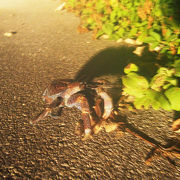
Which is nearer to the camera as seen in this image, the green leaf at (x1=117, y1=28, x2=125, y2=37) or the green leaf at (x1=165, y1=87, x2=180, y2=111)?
the green leaf at (x1=165, y1=87, x2=180, y2=111)

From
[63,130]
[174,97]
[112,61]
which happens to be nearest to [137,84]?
[174,97]

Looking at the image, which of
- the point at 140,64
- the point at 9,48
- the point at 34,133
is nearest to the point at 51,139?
the point at 34,133

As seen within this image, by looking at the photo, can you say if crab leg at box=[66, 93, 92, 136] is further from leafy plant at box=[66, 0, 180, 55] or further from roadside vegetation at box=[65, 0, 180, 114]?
leafy plant at box=[66, 0, 180, 55]

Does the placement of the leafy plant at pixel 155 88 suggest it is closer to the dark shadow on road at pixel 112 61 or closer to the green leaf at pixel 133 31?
the dark shadow on road at pixel 112 61

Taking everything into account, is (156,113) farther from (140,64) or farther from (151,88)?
(140,64)

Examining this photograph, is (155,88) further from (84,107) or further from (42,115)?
(42,115)

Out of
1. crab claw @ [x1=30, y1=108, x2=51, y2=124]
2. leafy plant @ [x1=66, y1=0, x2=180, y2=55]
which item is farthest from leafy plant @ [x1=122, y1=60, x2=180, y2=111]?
crab claw @ [x1=30, y1=108, x2=51, y2=124]
